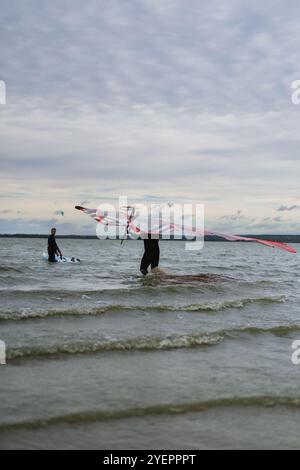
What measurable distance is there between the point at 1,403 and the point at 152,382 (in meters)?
1.85

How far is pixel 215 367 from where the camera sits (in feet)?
24.4

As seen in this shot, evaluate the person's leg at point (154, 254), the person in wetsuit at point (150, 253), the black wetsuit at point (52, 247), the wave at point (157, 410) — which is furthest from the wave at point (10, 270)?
the wave at point (157, 410)

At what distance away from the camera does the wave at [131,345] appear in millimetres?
7770

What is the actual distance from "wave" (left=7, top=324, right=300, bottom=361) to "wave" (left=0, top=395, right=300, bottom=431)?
233 centimetres

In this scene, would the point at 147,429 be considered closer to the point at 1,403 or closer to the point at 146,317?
the point at 1,403

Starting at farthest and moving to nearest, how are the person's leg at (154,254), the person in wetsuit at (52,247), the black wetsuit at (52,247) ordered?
the black wetsuit at (52,247) < the person in wetsuit at (52,247) < the person's leg at (154,254)

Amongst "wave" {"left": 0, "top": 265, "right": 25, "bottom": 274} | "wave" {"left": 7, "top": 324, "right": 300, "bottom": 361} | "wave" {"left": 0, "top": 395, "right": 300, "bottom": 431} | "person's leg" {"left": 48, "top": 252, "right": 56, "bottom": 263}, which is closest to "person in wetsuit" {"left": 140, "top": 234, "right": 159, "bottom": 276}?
"wave" {"left": 0, "top": 265, "right": 25, "bottom": 274}

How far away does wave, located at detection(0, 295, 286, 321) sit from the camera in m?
10.4

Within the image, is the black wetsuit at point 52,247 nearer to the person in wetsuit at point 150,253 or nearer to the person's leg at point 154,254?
the person in wetsuit at point 150,253

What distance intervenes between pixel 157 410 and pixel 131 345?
8.87 feet

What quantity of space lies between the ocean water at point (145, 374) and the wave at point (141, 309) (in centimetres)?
4

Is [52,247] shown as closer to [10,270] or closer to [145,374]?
[10,270]

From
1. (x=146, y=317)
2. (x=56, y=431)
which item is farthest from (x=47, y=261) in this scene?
(x=56, y=431)
